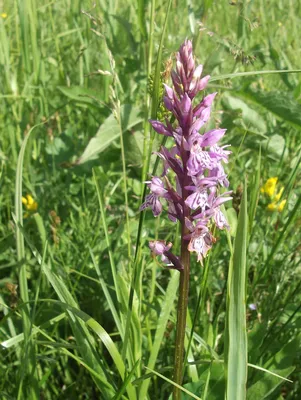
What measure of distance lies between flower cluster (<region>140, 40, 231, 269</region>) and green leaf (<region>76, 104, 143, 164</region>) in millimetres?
797

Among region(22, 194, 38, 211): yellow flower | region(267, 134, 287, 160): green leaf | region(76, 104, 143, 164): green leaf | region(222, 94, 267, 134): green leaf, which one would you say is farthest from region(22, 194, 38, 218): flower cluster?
region(267, 134, 287, 160): green leaf

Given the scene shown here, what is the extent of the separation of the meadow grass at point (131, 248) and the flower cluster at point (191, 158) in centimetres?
10

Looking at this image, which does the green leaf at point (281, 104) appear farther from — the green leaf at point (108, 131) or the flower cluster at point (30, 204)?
the flower cluster at point (30, 204)

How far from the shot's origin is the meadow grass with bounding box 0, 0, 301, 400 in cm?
136

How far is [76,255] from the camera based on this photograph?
212cm

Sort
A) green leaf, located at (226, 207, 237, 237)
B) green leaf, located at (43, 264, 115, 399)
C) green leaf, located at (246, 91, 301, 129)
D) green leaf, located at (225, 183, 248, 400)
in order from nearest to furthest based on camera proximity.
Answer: green leaf, located at (225, 183, 248, 400) → green leaf, located at (43, 264, 115, 399) → green leaf, located at (226, 207, 237, 237) → green leaf, located at (246, 91, 301, 129)

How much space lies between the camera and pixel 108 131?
6.81 ft

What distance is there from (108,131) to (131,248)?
1.38 feet

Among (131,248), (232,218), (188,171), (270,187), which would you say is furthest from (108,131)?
(188,171)

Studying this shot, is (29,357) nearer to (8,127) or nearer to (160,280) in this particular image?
(160,280)

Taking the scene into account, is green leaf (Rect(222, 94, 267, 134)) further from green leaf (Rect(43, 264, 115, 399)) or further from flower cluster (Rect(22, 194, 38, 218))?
green leaf (Rect(43, 264, 115, 399))

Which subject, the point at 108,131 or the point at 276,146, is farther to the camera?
the point at 276,146

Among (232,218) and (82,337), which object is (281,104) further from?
(82,337)

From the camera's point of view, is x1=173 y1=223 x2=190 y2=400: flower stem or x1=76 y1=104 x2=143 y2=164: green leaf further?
x1=76 y1=104 x2=143 y2=164: green leaf
